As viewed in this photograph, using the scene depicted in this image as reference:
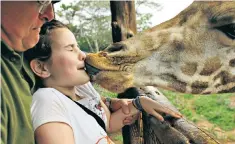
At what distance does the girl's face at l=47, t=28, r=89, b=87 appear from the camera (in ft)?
4.23

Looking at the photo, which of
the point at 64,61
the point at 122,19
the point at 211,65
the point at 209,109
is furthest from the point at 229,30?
the point at 209,109

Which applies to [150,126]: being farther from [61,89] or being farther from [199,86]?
[61,89]

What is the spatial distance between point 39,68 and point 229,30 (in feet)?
2.57

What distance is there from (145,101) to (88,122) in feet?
1.22

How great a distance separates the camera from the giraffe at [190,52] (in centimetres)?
159

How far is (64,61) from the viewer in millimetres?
1285

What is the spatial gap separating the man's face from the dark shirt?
1.1 inches

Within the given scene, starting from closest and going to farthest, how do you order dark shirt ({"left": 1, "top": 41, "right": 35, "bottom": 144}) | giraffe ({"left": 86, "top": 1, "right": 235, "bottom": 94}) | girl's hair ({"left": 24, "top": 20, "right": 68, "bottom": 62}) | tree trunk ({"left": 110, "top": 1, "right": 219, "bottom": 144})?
dark shirt ({"left": 1, "top": 41, "right": 35, "bottom": 144}) < girl's hair ({"left": 24, "top": 20, "right": 68, "bottom": 62}) < tree trunk ({"left": 110, "top": 1, "right": 219, "bottom": 144}) < giraffe ({"left": 86, "top": 1, "right": 235, "bottom": 94})

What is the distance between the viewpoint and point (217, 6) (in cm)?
163

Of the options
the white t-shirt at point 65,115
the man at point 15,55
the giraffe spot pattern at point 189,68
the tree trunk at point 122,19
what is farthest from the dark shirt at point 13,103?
the tree trunk at point 122,19

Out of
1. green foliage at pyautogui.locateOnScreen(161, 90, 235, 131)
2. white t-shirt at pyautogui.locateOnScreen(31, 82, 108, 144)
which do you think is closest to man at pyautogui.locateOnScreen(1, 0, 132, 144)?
white t-shirt at pyautogui.locateOnScreen(31, 82, 108, 144)

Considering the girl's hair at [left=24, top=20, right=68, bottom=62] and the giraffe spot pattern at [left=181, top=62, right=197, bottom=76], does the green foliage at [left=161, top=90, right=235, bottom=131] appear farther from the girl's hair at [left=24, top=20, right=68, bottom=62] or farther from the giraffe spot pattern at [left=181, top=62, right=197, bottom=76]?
the girl's hair at [left=24, top=20, right=68, bottom=62]

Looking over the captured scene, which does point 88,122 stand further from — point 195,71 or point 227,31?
point 227,31

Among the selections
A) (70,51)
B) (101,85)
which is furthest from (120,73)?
(70,51)
